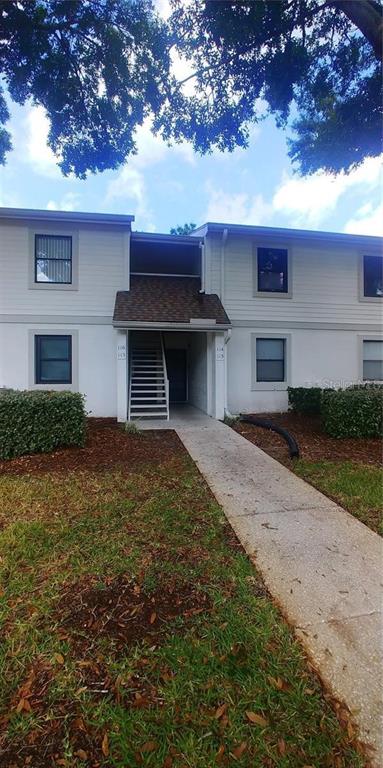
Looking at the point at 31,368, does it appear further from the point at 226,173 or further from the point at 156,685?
the point at 226,173

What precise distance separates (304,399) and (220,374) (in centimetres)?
253

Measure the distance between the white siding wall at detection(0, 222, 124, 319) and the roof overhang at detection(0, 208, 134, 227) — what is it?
0.21m

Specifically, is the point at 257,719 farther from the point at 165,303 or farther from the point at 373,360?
the point at 373,360

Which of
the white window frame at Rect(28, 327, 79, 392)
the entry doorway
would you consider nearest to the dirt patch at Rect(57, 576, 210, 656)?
the white window frame at Rect(28, 327, 79, 392)

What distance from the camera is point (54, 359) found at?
9.95m

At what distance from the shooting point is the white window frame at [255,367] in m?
10.7

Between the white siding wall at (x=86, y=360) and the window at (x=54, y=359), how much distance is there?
10.3 inches

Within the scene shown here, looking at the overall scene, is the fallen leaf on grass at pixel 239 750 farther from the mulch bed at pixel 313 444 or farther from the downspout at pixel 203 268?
the downspout at pixel 203 268

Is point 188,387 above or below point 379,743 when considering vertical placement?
above

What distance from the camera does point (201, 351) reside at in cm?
1124

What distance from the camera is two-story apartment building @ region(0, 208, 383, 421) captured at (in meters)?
9.66

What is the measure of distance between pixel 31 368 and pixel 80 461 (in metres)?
5.01

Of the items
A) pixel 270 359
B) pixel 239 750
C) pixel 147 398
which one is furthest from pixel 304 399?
pixel 239 750

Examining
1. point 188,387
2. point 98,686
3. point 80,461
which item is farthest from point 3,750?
point 188,387
